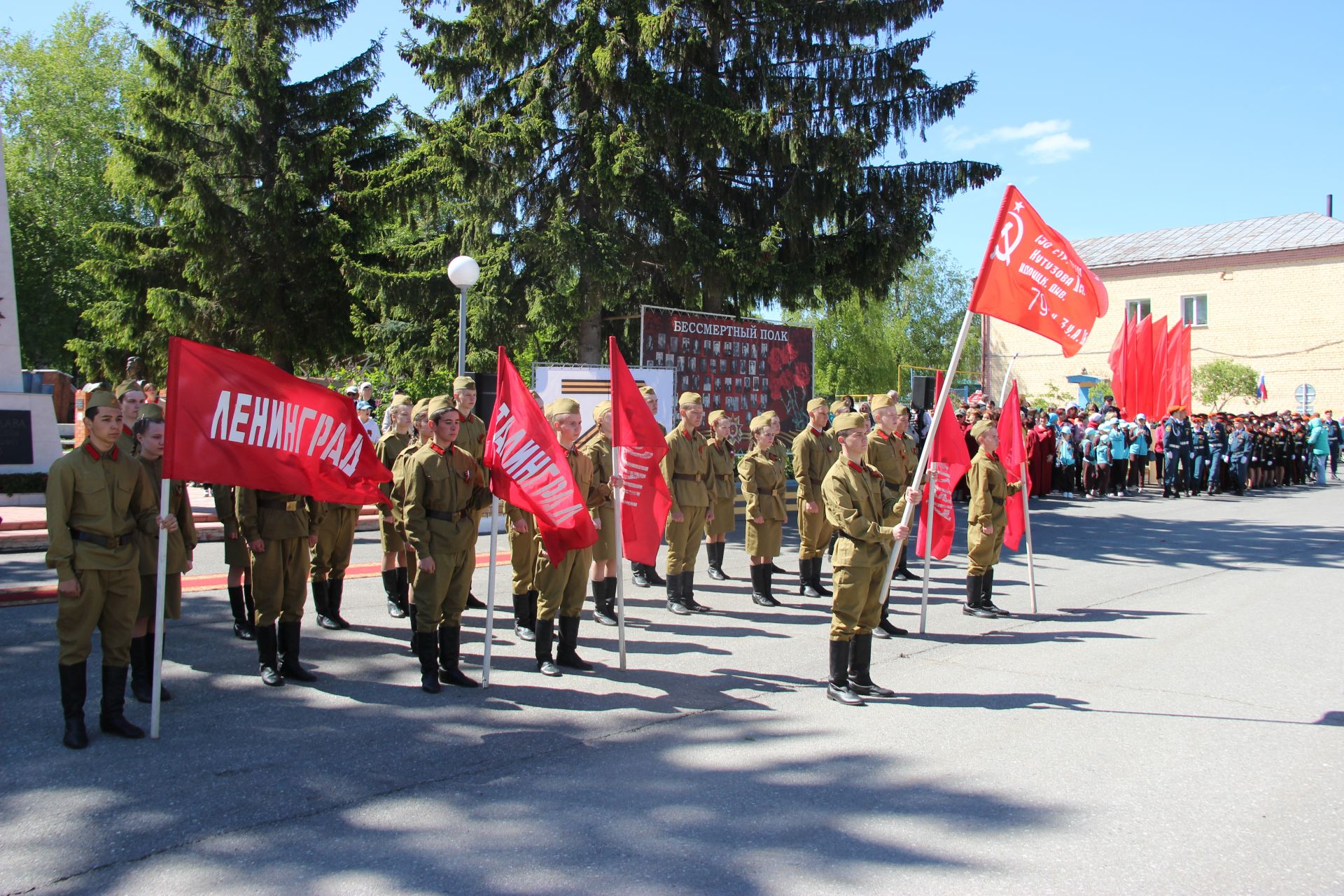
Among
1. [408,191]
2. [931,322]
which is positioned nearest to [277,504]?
[408,191]

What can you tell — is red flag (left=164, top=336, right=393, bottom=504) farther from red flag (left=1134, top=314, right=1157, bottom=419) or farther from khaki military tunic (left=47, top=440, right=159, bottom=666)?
red flag (left=1134, top=314, right=1157, bottom=419)

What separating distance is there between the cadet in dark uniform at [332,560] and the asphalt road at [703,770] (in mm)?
206

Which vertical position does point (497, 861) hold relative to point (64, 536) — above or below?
below

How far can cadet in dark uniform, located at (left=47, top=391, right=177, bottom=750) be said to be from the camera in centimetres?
538

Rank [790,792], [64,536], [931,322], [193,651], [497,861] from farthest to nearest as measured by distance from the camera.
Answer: [931,322]
[193,651]
[64,536]
[790,792]
[497,861]

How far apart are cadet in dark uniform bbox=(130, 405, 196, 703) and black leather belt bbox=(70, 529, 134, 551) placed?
426 millimetres

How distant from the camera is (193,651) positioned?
743 centimetres

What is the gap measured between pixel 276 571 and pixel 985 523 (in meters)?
6.27

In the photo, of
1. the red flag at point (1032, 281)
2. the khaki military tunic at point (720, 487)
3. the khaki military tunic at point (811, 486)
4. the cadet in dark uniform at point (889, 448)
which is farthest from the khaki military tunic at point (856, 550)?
the khaki military tunic at point (720, 487)

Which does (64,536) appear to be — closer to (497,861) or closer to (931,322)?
(497,861)

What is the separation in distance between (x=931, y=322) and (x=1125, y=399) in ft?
127

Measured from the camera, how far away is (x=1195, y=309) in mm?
46906

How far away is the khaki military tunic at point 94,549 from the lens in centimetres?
538

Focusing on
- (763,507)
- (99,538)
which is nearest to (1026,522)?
(763,507)
